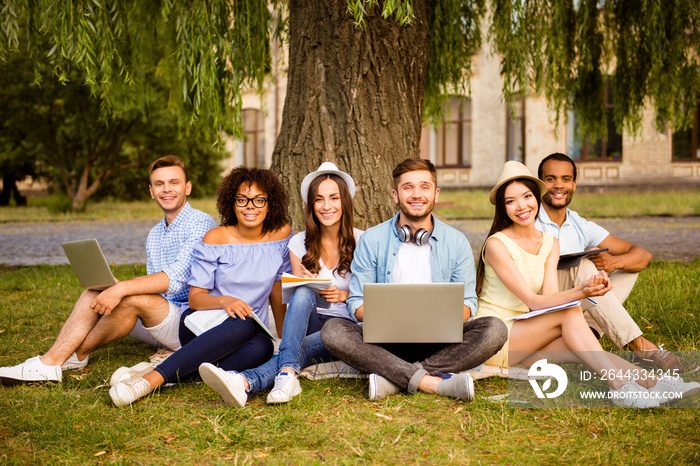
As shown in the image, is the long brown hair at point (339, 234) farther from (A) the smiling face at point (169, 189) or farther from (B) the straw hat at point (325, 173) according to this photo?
(A) the smiling face at point (169, 189)

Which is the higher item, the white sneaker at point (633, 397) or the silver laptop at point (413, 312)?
the silver laptop at point (413, 312)

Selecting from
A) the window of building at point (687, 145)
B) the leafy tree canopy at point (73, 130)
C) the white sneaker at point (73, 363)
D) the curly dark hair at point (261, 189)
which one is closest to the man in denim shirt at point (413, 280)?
the curly dark hair at point (261, 189)

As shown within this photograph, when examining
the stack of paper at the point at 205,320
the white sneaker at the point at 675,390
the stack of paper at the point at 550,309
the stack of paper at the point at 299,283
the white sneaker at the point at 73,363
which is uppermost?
the stack of paper at the point at 299,283

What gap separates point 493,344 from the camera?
3510mm

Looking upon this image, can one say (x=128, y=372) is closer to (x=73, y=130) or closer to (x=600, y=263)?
(x=600, y=263)

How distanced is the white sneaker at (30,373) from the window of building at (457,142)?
68.3ft

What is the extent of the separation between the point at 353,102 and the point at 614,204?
1391cm

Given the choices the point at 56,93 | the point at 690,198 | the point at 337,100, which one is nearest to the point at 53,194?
the point at 56,93

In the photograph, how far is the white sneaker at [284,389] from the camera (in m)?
3.31

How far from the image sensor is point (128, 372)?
12.2ft

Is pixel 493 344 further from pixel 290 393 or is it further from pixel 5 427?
pixel 5 427

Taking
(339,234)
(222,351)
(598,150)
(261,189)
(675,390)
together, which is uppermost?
(598,150)

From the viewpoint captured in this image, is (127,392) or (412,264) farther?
(412,264)

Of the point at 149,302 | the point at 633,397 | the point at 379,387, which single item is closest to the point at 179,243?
the point at 149,302
